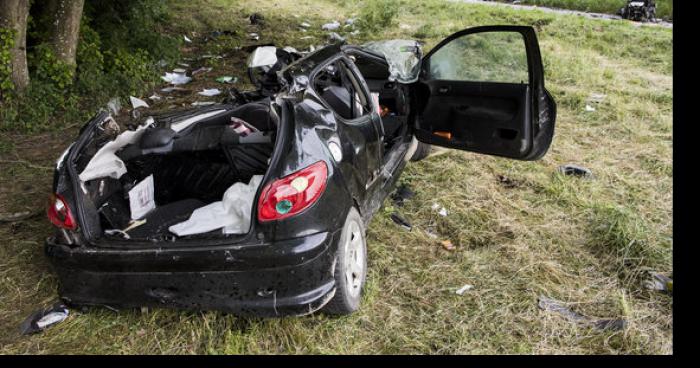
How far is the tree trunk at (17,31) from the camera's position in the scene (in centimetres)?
567

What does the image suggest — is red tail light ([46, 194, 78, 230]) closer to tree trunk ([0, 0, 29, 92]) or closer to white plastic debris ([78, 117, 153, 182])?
white plastic debris ([78, 117, 153, 182])

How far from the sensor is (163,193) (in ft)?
11.4

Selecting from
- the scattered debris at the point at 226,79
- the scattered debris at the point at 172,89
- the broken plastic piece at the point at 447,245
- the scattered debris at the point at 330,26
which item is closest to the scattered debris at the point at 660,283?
the broken plastic piece at the point at 447,245

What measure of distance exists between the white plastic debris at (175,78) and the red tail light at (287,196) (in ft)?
Answer: 18.3

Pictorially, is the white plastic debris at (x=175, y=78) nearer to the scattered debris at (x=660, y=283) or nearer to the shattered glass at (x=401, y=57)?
the shattered glass at (x=401, y=57)

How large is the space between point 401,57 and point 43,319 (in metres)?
3.32

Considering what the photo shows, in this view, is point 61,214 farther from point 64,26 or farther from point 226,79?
point 226,79

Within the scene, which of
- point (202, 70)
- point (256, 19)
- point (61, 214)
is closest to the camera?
point (61, 214)

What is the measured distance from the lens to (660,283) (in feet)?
10.9

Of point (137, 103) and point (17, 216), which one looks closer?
point (17, 216)

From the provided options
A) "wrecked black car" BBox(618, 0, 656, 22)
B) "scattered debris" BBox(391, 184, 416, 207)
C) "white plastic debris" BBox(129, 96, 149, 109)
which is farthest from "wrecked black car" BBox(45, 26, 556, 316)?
"wrecked black car" BBox(618, 0, 656, 22)

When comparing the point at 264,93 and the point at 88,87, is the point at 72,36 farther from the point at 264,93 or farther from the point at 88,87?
the point at 264,93

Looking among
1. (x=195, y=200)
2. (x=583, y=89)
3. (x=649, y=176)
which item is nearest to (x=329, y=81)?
(x=195, y=200)

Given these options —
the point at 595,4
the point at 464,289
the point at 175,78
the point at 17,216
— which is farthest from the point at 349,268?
the point at 595,4
